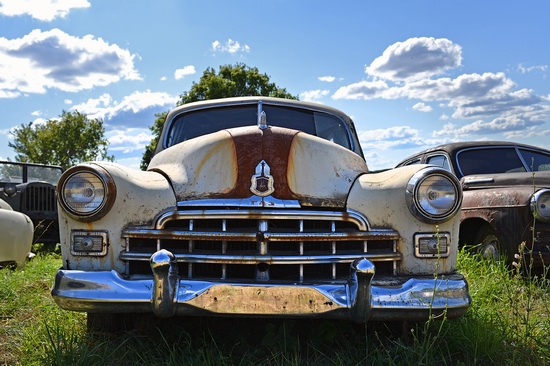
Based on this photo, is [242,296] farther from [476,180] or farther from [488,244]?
[476,180]

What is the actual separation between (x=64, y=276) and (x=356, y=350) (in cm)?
152

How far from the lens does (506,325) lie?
278 cm

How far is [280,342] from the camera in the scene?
249 centimetres

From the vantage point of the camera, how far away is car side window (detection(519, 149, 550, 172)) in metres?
5.24

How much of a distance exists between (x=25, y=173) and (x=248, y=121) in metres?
6.85

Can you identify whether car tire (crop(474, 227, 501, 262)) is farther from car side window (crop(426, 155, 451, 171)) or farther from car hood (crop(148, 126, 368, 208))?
car hood (crop(148, 126, 368, 208))

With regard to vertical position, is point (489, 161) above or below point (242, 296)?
above

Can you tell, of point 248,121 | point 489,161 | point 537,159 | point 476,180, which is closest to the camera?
point 248,121

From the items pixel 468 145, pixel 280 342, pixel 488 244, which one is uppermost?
pixel 468 145

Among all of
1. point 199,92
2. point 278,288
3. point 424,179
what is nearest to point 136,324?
point 278,288

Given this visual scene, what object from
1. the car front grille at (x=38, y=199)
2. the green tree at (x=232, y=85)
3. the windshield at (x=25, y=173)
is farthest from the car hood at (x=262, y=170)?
the green tree at (x=232, y=85)

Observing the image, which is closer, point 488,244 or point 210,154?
point 210,154

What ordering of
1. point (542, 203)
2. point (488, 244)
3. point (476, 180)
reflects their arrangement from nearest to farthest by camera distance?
point (542, 203)
point (488, 244)
point (476, 180)

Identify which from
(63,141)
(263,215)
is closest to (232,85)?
(63,141)
